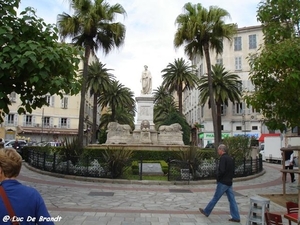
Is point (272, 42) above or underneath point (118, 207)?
above

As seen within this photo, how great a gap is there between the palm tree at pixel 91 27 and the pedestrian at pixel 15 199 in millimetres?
20473

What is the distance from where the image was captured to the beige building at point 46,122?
193 ft

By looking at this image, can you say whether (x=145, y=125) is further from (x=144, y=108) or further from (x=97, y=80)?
(x=97, y=80)

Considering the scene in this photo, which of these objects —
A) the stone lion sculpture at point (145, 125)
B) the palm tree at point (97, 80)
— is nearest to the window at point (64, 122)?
the palm tree at point (97, 80)

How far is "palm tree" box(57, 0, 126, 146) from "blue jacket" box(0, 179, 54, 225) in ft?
67.3

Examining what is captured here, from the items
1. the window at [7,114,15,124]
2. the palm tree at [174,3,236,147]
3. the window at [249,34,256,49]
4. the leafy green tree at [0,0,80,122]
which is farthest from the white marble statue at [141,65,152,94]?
the window at [7,114,15,124]

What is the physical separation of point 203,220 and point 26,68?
5.60 metres

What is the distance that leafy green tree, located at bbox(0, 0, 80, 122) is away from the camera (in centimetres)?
771


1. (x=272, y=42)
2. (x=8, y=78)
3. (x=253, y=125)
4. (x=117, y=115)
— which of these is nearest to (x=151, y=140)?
(x=272, y=42)

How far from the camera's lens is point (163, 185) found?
45.7 ft

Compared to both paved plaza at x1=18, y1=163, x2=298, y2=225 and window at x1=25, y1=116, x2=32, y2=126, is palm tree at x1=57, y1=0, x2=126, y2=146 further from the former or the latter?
window at x1=25, y1=116, x2=32, y2=126

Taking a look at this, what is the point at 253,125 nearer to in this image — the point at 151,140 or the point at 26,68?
the point at 151,140

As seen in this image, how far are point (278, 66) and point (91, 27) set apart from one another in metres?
17.3

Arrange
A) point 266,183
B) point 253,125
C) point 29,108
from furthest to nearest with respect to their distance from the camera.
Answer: point 253,125
point 266,183
point 29,108
